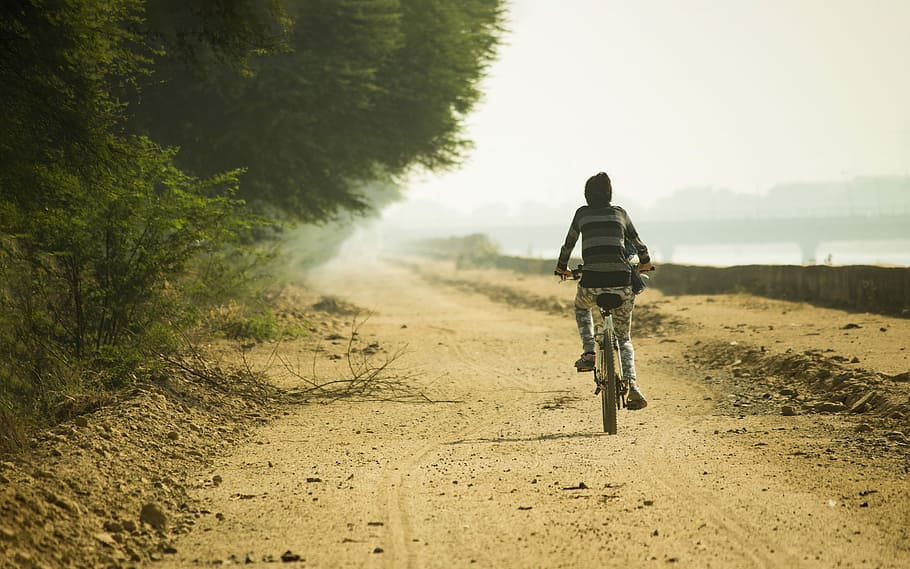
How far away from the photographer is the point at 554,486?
5.86 meters

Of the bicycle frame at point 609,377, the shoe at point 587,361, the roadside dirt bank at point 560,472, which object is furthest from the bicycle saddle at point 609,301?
the roadside dirt bank at point 560,472

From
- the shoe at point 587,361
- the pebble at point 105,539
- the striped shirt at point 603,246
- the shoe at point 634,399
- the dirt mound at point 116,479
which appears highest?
the striped shirt at point 603,246

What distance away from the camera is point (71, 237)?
28.8 feet

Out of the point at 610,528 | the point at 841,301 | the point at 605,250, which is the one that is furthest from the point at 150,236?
the point at 841,301

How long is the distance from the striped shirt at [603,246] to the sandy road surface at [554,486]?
52.2 inches

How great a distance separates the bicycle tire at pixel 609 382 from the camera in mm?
7508

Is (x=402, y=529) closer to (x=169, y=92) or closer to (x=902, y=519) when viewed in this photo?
(x=902, y=519)

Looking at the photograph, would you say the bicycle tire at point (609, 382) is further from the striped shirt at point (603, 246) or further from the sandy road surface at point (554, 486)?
the striped shirt at point (603, 246)

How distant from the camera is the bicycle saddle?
7559mm

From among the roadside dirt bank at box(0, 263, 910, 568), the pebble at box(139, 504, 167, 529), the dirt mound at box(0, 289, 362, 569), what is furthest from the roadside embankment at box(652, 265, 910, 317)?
the pebble at box(139, 504, 167, 529)

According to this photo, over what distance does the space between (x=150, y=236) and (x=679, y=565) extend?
22.5ft

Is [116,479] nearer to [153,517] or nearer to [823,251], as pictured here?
[153,517]

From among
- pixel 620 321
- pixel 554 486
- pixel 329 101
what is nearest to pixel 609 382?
pixel 620 321

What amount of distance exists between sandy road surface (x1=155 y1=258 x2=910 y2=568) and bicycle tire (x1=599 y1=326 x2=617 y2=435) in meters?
0.19
